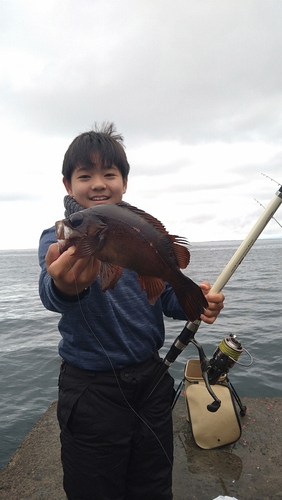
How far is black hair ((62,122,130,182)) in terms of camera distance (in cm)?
261

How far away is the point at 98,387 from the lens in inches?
96.8

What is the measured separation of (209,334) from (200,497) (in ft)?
25.8

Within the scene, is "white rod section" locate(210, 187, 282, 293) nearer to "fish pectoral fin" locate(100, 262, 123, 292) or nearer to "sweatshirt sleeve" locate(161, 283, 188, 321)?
"sweatshirt sleeve" locate(161, 283, 188, 321)

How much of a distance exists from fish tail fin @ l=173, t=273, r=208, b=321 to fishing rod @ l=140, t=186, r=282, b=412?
2.57ft

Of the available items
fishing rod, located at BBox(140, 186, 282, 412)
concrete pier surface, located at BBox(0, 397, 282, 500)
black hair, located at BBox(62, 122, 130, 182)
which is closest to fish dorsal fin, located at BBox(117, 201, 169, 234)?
black hair, located at BBox(62, 122, 130, 182)

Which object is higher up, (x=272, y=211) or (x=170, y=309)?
(x=272, y=211)

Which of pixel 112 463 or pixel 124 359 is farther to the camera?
pixel 124 359

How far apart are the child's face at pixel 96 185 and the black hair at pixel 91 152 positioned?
46 mm

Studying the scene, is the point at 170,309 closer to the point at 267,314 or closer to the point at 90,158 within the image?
the point at 90,158

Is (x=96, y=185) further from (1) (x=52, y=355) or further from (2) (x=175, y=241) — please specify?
(1) (x=52, y=355)

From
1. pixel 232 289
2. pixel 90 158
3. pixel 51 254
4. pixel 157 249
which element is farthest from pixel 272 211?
pixel 232 289

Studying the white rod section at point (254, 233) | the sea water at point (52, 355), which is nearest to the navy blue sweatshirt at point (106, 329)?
the white rod section at point (254, 233)

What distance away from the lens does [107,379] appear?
2488mm

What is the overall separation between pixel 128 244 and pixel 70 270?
389mm
